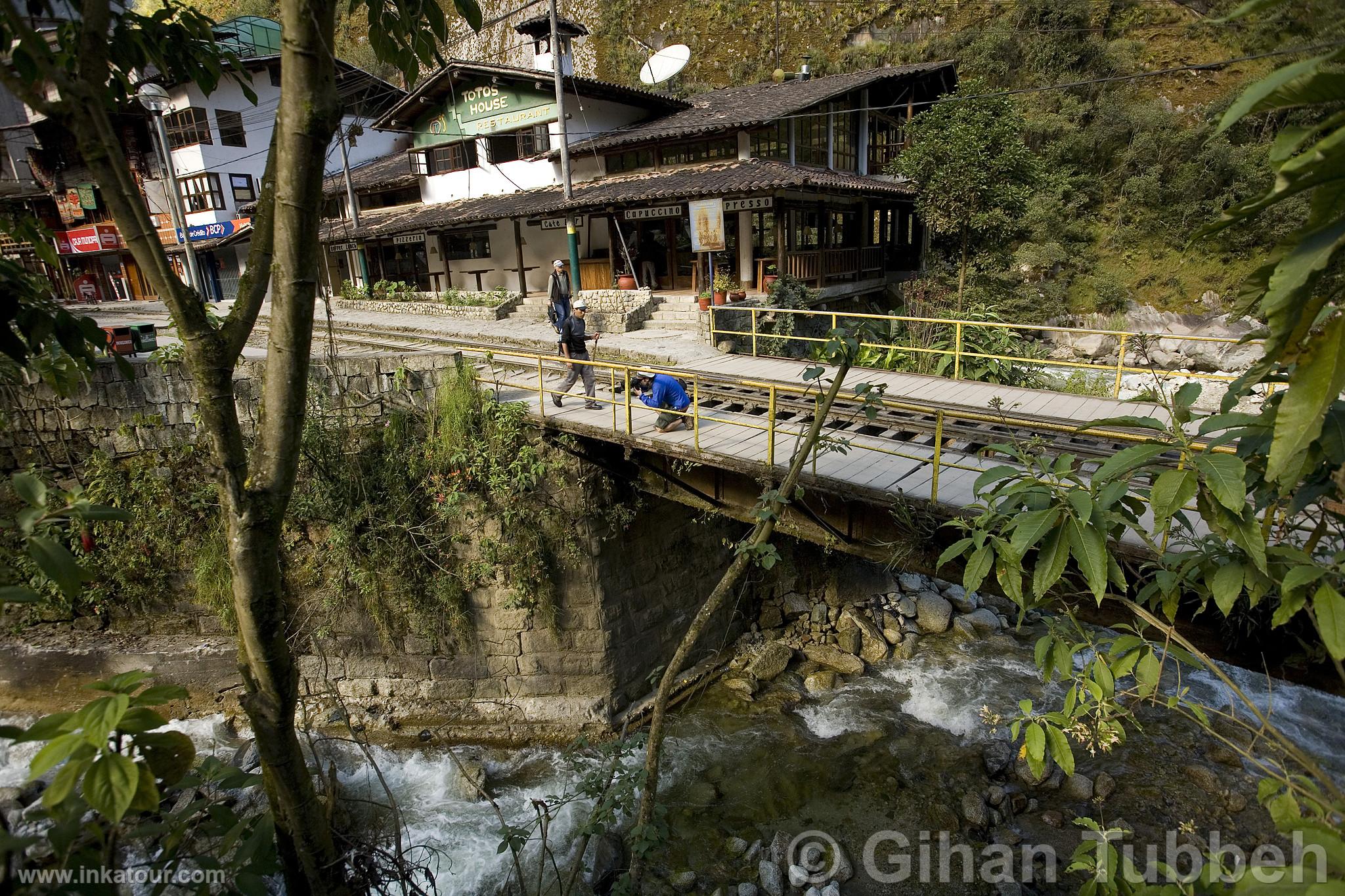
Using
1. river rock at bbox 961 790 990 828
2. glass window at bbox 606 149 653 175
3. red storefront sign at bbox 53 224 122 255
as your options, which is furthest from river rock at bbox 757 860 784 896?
red storefront sign at bbox 53 224 122 255

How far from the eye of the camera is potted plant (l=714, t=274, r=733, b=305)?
1672cm

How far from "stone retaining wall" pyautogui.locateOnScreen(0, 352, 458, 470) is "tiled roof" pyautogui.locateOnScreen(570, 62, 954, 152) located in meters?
12.9

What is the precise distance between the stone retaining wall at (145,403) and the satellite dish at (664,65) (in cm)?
1740

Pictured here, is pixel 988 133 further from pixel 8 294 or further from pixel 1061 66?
pixel 8 294

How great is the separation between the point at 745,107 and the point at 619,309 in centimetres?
792

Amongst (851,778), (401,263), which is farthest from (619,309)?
(401,263)

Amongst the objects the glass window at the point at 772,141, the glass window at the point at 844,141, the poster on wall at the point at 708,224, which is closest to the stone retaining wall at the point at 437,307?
the poster on wall at the point at 708,224

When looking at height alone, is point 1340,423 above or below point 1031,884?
above

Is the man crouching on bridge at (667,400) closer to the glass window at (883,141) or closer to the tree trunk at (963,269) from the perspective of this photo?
the tree trunk at (963,269)

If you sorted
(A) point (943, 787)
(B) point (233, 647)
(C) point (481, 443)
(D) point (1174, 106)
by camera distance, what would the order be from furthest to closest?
(D) point (1174, 106) < (B) point (233, 647) < (C) point (481, 443) < (A) point (943, 787)

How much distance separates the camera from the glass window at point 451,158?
25.6 m

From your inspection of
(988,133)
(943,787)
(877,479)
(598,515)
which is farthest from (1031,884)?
(988,133)

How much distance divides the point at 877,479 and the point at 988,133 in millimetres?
15707

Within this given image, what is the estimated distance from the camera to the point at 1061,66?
26766 millimetres
